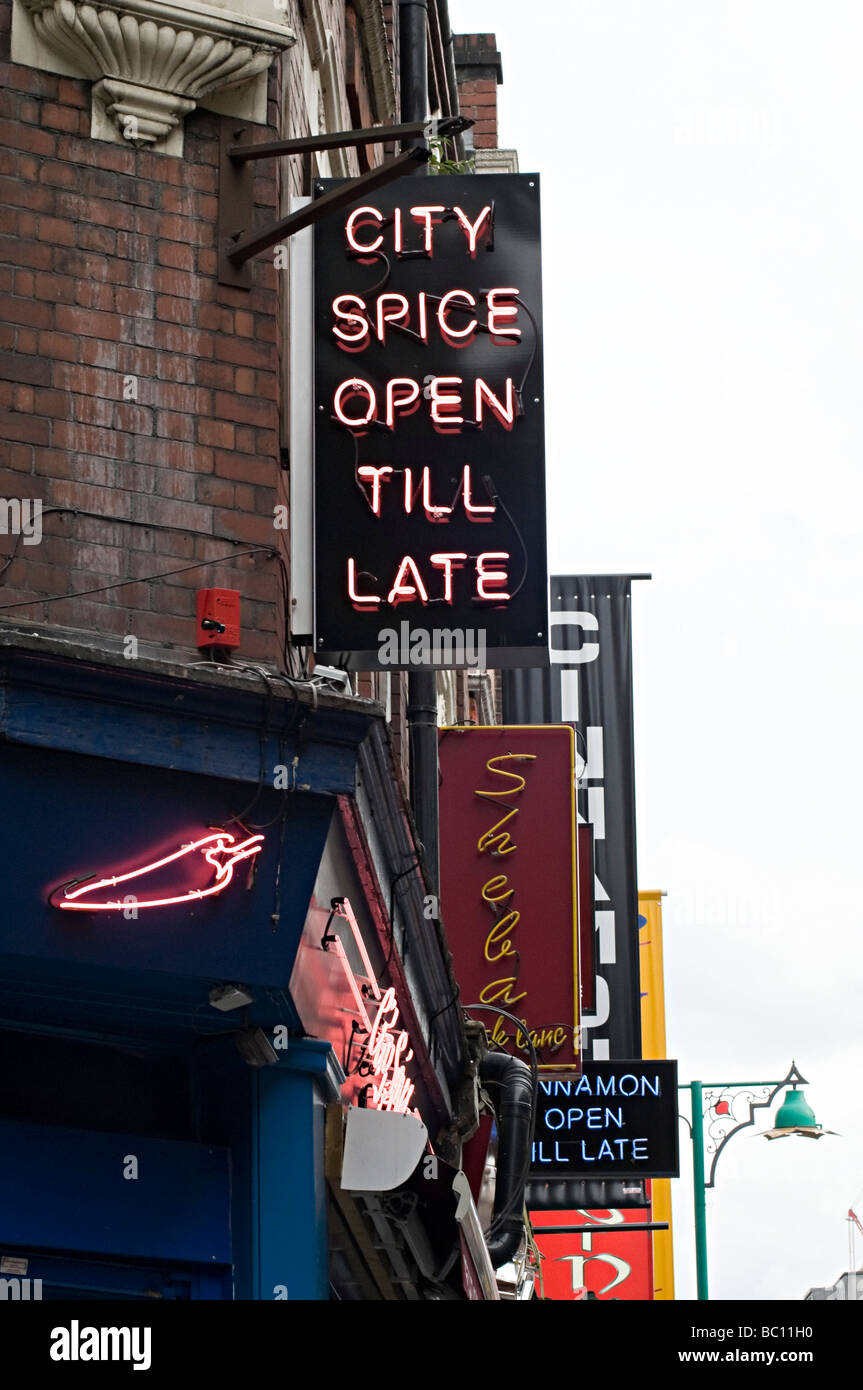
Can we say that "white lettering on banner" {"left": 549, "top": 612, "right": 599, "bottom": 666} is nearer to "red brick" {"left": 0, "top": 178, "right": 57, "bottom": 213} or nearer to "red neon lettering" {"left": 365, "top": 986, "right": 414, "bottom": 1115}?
"red neon lettering" {"left": 365, "top": 986, "right": 414, "bottom": 1115}

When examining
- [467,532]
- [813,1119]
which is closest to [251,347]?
[467,532]

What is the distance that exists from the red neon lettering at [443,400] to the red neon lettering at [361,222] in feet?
2.43

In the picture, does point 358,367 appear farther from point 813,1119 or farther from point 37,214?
point 813,1119

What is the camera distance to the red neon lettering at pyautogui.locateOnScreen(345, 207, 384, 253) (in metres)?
10.1

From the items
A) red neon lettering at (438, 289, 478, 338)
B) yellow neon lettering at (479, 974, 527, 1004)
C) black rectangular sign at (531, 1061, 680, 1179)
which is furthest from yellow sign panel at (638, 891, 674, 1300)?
red neon lettering at (438, 289, 478, 338)

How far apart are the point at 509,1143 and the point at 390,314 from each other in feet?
18.8

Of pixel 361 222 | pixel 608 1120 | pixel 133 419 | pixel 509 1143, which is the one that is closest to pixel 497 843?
pixel 608 1120

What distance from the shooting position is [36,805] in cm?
756

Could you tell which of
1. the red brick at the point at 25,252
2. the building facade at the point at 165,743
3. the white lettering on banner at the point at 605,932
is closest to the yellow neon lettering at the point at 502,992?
the white lettering on banner at the point at 605,932

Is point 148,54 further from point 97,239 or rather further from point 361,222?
point 361,222

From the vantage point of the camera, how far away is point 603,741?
19312mm

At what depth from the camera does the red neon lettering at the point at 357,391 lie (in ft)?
32.1

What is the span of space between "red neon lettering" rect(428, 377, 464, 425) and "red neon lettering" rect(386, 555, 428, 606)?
0.75 m

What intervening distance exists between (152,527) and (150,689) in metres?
1.05
